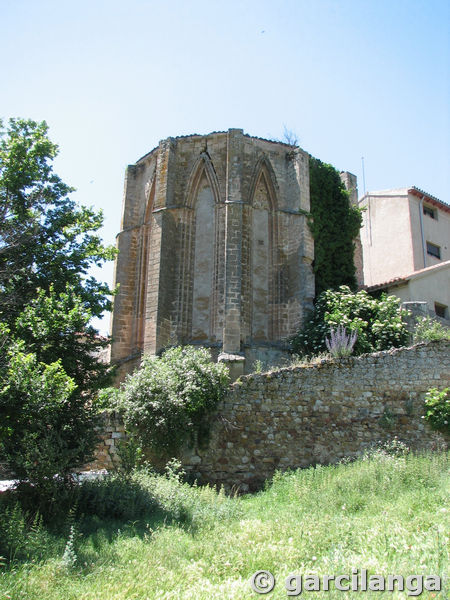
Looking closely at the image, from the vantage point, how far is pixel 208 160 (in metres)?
19.9

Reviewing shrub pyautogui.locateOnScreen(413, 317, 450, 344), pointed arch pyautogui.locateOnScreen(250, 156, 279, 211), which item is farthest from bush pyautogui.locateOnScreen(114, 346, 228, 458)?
pointed arch pyautogui.locateOnScreen(250, 156, 279, 211)

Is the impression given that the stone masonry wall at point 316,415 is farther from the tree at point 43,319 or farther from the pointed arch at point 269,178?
the pointed arch at point 269,178

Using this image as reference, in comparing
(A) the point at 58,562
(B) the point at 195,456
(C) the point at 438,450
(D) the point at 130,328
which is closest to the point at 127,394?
(B) the point at 195,456

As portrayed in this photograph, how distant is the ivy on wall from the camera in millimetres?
19906

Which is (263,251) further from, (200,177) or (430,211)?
(430,211)

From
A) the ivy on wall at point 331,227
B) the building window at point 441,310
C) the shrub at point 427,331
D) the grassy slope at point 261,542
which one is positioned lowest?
the grassy slope at point 261,542

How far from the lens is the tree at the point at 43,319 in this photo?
8.98m

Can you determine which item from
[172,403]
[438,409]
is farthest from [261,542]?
[438,409]

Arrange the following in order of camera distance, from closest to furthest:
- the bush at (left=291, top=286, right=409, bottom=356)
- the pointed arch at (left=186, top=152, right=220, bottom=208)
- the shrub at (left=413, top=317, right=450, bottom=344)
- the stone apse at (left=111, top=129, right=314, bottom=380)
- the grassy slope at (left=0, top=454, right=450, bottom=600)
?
the grassy slope at (left=0, top=454, right=450, bottom=600)
the shrub at (left=413, top=317, right=450, bottom=344)
the bush at (left=291, top=286, right=409, bottom=356)
the stone apse at (left=111, top=129, right=314, bottom=380)
the pointed arch at (left=186, top=152, right=220, bottom=208)

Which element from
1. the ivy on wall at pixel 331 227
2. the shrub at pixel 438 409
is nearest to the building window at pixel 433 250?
the ivy on wall at pixel 331 227

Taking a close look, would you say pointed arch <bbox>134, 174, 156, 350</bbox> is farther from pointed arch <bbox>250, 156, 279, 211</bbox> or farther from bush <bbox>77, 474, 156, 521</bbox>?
bush <bbox>77, 474, 156, 521</bbox>

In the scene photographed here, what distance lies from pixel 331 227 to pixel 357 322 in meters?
5.83

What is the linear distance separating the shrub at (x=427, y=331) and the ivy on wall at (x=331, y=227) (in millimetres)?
4583

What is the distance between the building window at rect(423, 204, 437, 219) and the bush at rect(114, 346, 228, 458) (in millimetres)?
18559
